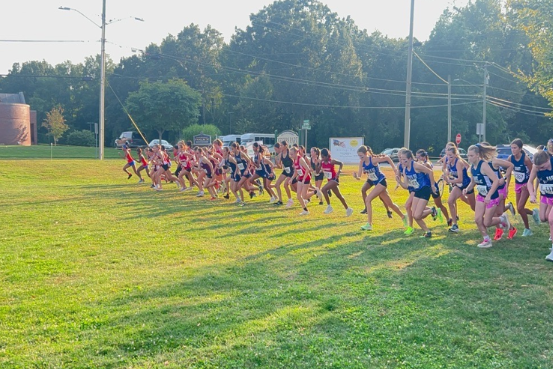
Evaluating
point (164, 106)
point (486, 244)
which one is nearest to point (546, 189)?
point (486, 244)

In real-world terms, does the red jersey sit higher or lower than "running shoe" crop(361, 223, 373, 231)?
higher

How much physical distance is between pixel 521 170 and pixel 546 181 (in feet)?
6.43

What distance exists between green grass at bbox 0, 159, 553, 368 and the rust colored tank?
5617 centimetres

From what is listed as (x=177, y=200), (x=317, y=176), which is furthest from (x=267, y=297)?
(x=177, y=200)

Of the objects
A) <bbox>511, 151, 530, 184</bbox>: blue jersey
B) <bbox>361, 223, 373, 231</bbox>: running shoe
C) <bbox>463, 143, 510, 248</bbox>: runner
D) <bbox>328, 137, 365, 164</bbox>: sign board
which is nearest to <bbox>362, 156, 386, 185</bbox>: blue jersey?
<bbox>361, 223, 373, 231</bbox>: running shoe

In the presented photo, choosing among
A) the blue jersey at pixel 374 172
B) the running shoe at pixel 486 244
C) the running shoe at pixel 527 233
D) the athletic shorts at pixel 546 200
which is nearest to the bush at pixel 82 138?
the blue jersey at pixel 374 172

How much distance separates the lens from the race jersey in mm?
14180

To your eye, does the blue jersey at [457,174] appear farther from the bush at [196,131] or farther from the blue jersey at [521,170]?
the bush at [196,131]

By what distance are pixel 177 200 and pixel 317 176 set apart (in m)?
5.35

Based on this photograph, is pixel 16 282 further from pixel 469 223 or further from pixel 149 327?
pixel 469 223

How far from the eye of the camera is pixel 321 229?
466 inches

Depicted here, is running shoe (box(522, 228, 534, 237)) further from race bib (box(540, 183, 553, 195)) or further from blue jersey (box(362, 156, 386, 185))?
blue jersey (box(362, 156, 386, 185))

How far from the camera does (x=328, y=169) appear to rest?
14.2m

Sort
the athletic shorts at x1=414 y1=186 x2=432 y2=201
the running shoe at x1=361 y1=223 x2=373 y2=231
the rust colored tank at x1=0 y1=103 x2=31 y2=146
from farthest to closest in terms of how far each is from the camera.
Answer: the rust colored tank at x1=0 y1=103 x2=31 y2=146
the running shoe at x1=361 y1=223 x2=373 y2=231
the athletic shorts at x1=414 y1=186 x2=432 y2=201
